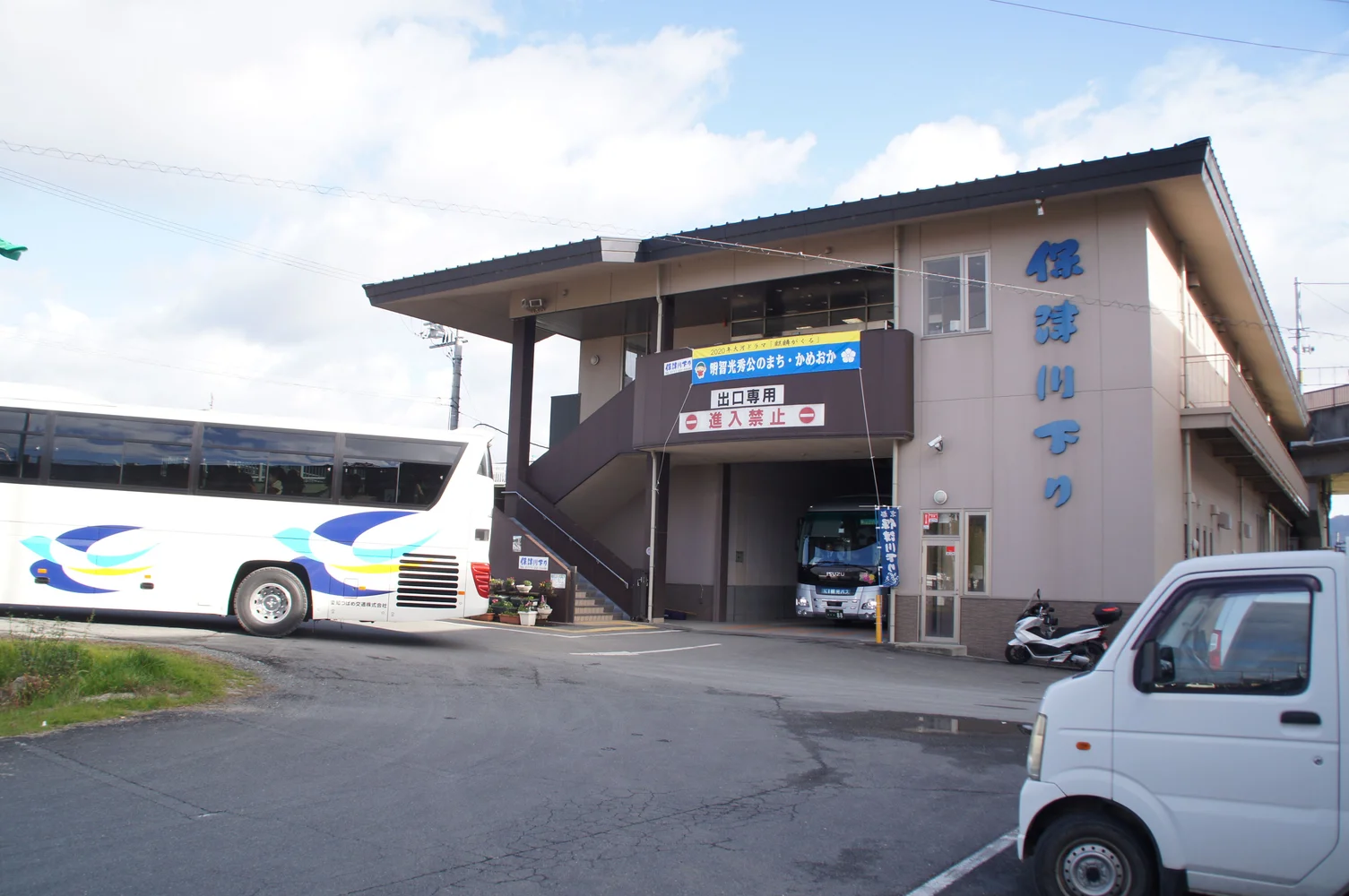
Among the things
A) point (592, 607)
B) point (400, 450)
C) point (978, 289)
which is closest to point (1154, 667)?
point (400, 450)

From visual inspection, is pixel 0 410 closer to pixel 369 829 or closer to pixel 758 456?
pixel 369 829

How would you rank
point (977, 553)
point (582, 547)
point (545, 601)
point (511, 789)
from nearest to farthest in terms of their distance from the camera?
1. point (511, 789)
2. point (977, 553)
3. point (545, 601)
4. point (582, 547)

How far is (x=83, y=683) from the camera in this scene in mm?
8531

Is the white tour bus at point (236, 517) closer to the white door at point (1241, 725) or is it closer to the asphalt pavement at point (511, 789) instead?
the asphalt pavement at point (511, 789)

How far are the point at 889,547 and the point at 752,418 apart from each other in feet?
12.3

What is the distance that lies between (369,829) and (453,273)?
20.3 meters

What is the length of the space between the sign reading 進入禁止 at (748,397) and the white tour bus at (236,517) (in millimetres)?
7070

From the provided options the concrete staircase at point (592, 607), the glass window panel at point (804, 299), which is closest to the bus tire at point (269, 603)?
the concrete staircase at point (592, 607)

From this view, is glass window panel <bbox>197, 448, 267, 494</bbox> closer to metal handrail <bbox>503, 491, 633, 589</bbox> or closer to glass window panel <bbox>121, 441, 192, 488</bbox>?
glass window panel <bbox>121, 441, 192, 488</bbox>

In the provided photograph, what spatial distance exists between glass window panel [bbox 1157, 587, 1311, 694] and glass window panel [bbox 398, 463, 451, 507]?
38.4 feet

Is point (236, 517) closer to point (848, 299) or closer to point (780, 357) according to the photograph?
point (780, 357)

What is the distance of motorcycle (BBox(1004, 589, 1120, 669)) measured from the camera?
15.7m

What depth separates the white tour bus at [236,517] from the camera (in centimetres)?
1370

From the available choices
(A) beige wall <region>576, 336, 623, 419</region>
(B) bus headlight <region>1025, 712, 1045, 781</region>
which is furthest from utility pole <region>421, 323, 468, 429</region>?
(B) bus headlight <region>1025, 712, 1045, 781</region>
